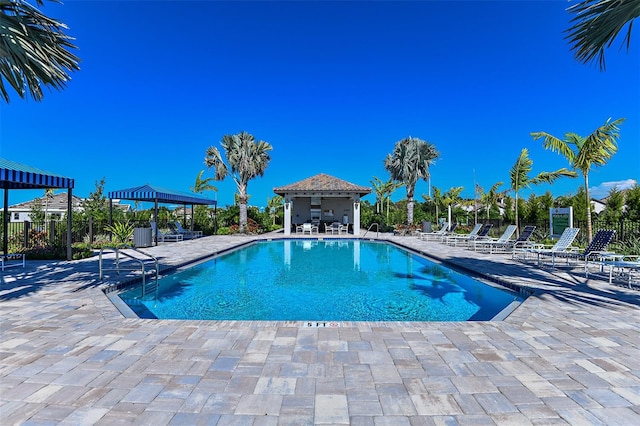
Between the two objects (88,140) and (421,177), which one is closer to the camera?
(421,177)

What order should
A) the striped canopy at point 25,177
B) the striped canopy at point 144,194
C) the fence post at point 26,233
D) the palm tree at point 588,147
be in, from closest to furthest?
the striped canopy at point 25,177 → the palm tree at point 588,147 → the fence post at point 26,233 → the striped canopy at point 144,194

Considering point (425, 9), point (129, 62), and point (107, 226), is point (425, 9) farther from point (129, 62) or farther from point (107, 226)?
point (107, 226)

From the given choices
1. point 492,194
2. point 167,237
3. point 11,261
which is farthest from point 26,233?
point 492,194

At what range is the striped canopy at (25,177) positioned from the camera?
297 inches

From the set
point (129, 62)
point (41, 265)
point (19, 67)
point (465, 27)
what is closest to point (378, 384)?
point (19, 67)

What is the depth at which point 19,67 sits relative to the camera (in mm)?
5582

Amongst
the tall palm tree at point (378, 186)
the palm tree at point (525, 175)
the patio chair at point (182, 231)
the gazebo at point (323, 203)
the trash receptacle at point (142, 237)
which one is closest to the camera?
the trash receptacle at point (142, 237)

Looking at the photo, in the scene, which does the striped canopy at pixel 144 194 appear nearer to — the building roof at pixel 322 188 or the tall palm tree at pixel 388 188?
the building roof at pixel 322 188

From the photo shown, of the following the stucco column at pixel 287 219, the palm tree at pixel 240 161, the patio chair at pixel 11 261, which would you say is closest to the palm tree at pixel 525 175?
the stucco column at pixel 287 219

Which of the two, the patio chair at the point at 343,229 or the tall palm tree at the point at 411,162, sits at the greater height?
the tall palm tree at the point at 411,162

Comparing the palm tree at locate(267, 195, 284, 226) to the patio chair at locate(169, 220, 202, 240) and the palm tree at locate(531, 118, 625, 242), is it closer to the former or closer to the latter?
the patio chair at locate(169, 220, 202, 240)

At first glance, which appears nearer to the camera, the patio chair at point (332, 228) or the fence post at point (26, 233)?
the fence post at point (26, 233)

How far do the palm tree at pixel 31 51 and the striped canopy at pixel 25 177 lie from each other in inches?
88.2

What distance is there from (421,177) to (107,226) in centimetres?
1916
